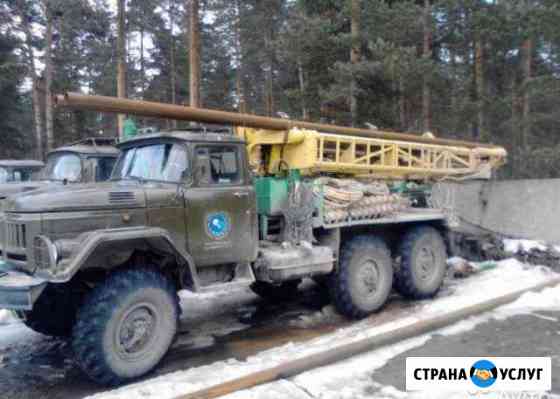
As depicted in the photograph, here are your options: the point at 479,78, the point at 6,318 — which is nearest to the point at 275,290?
the point at 6,318

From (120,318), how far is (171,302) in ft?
1.82

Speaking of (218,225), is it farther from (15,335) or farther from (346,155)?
(15,335)

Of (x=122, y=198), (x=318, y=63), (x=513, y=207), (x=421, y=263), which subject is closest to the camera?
(x=122, y=198)

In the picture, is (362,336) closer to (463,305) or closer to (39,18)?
(463,305)

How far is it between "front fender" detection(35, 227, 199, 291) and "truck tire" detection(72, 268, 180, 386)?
29 cm

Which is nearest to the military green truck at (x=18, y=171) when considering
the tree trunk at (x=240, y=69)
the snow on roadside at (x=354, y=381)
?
the snow on roadside at (x=354, y=381)

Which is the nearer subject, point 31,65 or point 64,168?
point 64,168

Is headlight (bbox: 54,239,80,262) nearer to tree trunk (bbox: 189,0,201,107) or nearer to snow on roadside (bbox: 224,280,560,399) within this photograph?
snow on roadside (bbox: 224,280,560,399)

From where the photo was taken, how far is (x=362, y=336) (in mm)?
5949

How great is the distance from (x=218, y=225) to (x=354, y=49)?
8.85 m

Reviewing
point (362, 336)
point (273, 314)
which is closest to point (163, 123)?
point (273, 314)

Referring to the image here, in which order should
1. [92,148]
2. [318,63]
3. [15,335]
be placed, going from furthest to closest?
[318,63] < [92,148] < [15,335]

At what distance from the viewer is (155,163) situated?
19.0 feet

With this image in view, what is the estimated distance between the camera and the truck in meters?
4.70
